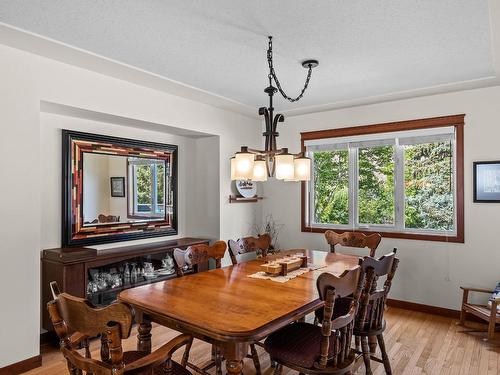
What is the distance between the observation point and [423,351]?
120 inches

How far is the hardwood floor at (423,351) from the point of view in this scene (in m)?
2.75

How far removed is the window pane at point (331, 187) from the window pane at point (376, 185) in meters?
0.20

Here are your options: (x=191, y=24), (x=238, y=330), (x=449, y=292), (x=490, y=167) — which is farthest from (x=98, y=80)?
(x=449, y=292)

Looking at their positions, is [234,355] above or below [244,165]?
below

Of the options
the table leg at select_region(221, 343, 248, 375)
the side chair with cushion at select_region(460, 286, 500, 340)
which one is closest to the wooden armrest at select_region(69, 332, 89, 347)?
the table leg at select_region(221, 343, 248, 375)

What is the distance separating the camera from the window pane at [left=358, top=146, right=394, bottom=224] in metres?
4.38

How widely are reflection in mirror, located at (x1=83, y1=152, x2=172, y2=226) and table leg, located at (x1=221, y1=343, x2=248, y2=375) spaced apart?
252cm

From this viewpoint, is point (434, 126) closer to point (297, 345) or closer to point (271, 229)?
point (271, 229)

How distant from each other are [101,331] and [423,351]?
2813 mm

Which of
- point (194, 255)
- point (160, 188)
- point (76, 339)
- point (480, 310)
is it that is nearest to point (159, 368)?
point (76, 339)

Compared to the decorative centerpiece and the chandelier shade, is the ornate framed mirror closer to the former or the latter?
the chandelier shade

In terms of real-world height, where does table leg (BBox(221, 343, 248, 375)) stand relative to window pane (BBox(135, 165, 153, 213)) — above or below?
below

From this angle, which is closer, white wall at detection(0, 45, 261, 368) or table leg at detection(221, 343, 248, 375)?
table leg at detection(221, 343, 248, 375)

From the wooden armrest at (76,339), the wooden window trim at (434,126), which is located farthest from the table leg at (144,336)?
the wooden window trim at (434,126)
